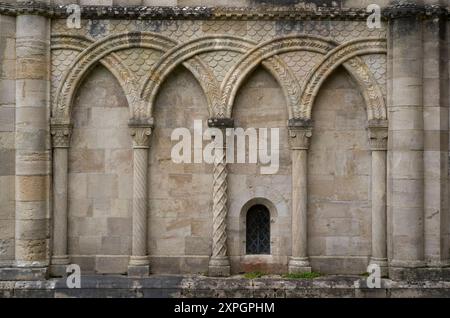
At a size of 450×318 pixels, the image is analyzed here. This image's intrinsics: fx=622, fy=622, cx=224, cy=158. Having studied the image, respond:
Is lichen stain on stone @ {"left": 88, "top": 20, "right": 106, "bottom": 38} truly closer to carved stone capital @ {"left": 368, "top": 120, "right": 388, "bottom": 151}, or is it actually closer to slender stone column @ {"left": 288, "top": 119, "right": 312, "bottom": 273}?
slender stone column @ {"left": 288, "top": 119, "right": 312, "bottom": 273}

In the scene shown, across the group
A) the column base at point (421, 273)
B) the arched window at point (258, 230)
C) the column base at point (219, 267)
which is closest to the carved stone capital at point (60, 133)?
the column base at point (219, 267)

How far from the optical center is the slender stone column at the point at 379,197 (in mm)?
13406

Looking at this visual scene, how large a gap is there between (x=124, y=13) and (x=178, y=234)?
4927 mm

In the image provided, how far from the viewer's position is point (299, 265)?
13.4m

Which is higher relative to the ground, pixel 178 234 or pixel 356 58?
pixel 356 58

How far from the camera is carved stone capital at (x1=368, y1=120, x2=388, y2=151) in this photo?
Result: 13.4 meters

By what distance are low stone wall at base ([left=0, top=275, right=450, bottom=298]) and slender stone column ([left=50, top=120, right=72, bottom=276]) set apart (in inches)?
17.1

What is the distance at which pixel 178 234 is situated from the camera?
13719 millimetres

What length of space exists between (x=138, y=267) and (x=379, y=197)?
5.43 m

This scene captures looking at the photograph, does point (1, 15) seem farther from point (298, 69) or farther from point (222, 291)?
point (222, 291)

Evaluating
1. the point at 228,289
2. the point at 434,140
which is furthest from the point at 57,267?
the point at 434,140

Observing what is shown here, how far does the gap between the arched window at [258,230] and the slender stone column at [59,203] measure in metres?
4.04

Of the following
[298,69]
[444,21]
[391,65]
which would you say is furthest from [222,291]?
[444,21]

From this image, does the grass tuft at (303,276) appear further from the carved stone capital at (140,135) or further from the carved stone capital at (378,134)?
the carved stone capital at (140,135)
